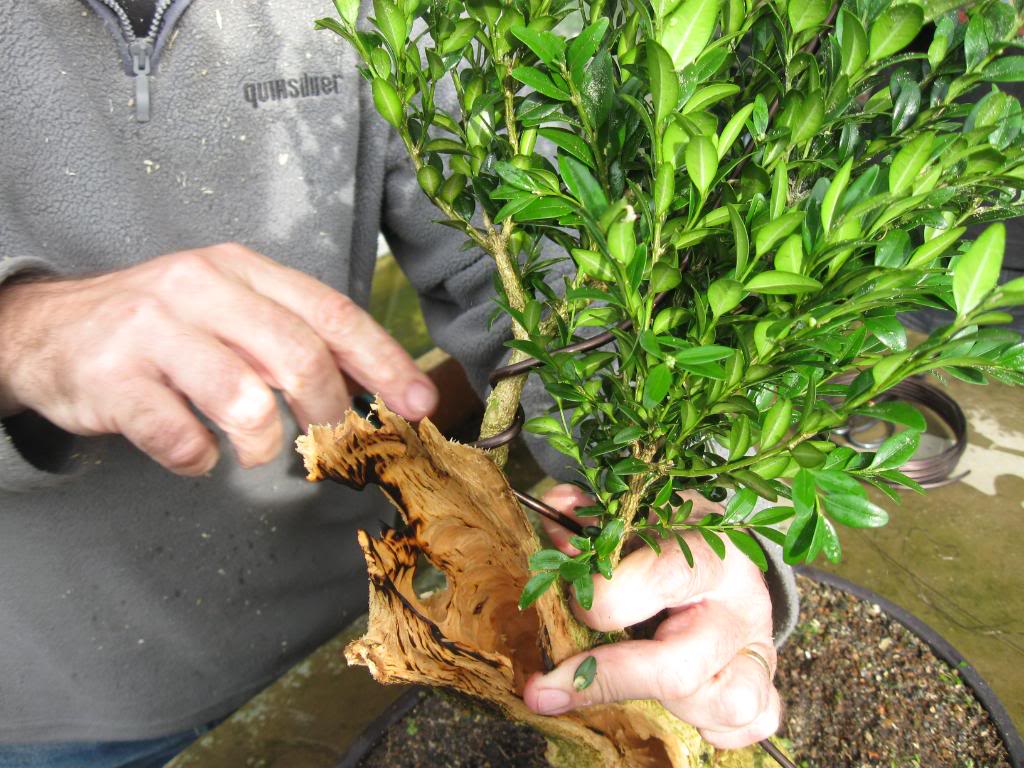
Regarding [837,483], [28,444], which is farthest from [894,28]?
[28,444]

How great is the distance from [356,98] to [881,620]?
111 centimetres

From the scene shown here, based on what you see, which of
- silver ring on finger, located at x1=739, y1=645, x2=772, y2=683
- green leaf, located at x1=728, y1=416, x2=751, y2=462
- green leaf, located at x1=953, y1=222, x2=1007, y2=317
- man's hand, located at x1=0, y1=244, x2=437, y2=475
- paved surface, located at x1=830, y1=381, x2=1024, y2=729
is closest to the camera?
green leaf, located at x1=953, y1=222, x2=1007, y2=317

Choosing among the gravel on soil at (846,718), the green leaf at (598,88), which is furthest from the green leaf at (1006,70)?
the gravel on soil at (846,718)

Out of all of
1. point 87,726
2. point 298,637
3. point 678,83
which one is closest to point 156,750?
point 87,726

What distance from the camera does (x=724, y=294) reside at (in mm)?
339

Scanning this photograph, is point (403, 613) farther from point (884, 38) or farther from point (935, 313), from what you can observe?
point (935, 313)

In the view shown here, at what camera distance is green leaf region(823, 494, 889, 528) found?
0.34m

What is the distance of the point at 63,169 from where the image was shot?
94cm

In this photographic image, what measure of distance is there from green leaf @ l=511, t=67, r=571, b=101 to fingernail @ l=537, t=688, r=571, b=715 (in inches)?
19.2

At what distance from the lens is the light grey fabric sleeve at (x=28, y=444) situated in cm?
75

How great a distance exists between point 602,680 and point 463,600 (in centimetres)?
15

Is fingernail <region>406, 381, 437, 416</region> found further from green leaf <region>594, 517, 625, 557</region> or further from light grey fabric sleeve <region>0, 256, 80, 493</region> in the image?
light grey fabric sleeve <region>0, 256, 80, 493</region>

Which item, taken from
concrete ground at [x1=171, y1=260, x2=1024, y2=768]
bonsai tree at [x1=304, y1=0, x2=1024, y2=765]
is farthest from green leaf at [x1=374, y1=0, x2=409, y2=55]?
concrete ground at [x1=171, y1=260, x2=1024, y2=768]

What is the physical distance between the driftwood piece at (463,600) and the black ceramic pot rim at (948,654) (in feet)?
1.16
